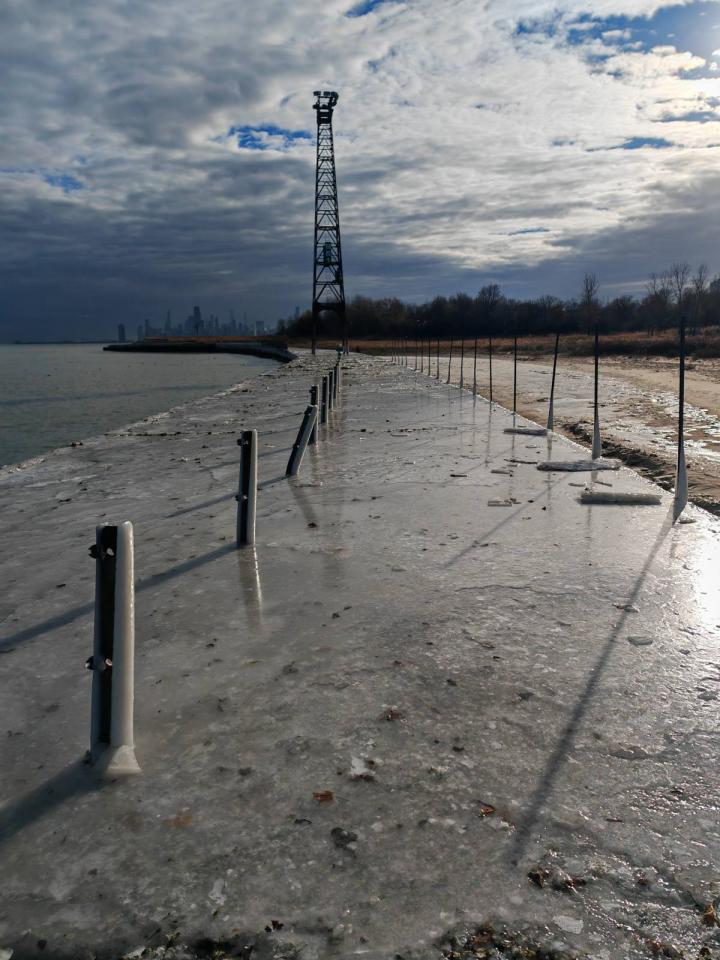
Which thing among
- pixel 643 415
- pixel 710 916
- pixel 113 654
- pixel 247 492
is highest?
pixel 643 415

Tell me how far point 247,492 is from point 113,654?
341cm

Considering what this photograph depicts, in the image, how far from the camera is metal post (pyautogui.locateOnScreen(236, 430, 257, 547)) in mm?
6457

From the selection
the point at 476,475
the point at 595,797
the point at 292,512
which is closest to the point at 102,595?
the point at 595,797

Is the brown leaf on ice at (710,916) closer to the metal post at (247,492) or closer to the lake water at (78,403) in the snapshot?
the metal post at (247,492)

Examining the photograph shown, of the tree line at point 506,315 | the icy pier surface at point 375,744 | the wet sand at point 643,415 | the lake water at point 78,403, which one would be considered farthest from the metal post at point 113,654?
the tree line at point 506,315

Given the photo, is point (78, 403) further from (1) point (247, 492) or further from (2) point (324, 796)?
(2) point (324, 796)

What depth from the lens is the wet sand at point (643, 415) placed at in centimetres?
1048

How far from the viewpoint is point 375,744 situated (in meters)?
3.29

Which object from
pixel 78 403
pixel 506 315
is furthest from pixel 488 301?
pixel 78 403

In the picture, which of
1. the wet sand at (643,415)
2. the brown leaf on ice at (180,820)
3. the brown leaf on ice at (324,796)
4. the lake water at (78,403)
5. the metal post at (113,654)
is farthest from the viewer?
the lake water at (78,403)

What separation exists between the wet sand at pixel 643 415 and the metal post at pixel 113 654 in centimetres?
671

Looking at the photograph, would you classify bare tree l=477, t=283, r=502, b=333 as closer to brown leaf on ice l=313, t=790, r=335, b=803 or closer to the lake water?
the lake water

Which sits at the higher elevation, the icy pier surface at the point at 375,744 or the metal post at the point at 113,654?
the metal post at the point at 113,654

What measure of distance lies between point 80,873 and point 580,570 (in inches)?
163
